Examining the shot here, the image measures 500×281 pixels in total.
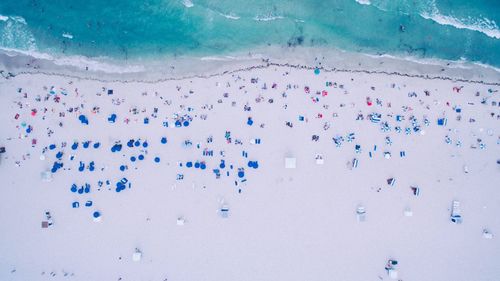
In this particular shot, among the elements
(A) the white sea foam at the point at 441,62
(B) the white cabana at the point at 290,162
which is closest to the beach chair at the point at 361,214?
(B) the white cabana at the point at 290,162

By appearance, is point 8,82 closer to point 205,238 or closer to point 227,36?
point 227,36

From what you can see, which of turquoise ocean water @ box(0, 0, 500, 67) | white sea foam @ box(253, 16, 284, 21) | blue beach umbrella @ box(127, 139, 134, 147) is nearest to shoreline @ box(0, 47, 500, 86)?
turquoise ocean water @ box(0, 0, 500, 67)

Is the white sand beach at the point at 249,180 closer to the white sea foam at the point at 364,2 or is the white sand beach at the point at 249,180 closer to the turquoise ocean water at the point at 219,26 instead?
the turquoise ocean water at the point at 219,26

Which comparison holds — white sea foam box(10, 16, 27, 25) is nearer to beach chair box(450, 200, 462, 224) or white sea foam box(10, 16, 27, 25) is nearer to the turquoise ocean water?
the turquoise ocean water

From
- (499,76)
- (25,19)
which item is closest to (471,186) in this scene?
(499,76)

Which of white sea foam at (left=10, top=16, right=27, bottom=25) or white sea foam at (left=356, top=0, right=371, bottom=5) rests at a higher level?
white sea foam at (left=356, top=0, right=371, bottom=5)

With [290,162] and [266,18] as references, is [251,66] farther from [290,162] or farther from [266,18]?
[290,162]

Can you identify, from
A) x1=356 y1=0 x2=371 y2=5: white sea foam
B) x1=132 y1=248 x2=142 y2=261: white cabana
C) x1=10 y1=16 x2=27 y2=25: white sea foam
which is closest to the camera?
x1=132 y1=248 x2=142 y2=261: white cabana

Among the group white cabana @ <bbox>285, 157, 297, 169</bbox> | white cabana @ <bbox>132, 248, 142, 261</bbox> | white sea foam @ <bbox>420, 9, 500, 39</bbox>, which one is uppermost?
white sea foam @ <bbox>420, 9, 500, 39</bbox>
